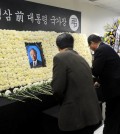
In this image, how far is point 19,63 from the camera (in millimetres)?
3127

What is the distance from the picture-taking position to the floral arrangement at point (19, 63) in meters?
2.89

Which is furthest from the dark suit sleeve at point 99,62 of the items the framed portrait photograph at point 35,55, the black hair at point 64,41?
the framed portrait photograph at point 35,55

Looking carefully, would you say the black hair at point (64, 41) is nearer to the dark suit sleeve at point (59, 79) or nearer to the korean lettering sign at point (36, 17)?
the dark suit sleeve at point (59, 79)

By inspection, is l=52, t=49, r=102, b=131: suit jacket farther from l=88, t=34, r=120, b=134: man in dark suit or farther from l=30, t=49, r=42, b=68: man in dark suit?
l=30, t=49, r=42, b=68: man in dark suit

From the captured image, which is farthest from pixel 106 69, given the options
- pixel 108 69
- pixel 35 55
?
pixel 35 55

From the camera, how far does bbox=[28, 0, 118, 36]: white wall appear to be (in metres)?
4.75

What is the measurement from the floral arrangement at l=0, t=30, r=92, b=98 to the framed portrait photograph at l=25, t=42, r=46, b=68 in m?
0.06

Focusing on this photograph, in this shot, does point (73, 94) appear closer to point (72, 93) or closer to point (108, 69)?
point (72, 93)

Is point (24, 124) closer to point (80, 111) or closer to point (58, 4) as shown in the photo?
point (80, 111)

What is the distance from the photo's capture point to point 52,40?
3.88m

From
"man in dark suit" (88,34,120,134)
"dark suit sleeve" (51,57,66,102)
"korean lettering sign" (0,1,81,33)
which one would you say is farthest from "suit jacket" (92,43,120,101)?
"korean lettering sign" (0,1,81,33)

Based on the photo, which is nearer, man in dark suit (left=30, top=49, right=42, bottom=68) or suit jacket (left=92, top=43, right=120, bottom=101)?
suit jacket (left=92, top=43, right=120, bottom=101)

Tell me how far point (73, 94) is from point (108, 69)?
1.17 metres

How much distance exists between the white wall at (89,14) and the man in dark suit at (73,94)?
8.41 feet
